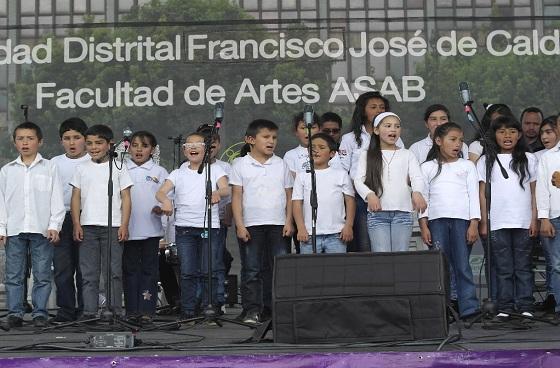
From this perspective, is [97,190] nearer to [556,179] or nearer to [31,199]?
[31,199]

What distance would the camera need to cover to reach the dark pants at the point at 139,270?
25.8ft

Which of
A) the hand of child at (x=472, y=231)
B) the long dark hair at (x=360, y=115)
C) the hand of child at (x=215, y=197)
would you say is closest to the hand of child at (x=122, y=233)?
the hand of child at (x=215, y=197)

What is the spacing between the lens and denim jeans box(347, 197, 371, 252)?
7371 mm

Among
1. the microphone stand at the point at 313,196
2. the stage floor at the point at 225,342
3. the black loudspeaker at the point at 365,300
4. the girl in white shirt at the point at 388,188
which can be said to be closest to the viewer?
the stage floor at the point at 225,342

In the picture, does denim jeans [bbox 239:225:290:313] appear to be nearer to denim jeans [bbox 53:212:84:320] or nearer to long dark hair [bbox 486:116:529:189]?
denim jeans [bbox 53:212:84:320]

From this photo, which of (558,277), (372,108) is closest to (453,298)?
(558,277)

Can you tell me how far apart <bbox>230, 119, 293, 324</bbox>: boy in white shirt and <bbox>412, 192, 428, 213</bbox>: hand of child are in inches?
36.2

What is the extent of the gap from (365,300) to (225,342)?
2.92 feet

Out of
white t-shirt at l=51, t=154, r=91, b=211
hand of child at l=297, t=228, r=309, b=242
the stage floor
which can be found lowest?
the stage floor

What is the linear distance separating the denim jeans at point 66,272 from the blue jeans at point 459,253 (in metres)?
2.53

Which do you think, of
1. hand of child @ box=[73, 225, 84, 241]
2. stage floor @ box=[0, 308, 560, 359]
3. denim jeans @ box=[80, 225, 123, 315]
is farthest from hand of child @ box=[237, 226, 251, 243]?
hand of child @ box=[73, 225, 84, 241]

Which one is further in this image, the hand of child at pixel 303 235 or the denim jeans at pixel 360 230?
the denim jeans at pixel 360 230

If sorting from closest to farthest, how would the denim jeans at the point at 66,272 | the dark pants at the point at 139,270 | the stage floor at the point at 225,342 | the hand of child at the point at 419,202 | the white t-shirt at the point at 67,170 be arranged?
the stage floor at the point at 225,342 < the hand of child at the point at 419,202 < the denim jeans at the point at 66,272 < the white t-shirt at the point at 67,170 < the dark pants at the point at 139,270

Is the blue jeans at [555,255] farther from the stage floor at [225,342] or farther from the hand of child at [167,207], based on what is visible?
the hand of child at [167,207]
